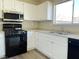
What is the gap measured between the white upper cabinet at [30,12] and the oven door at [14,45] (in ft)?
3.51

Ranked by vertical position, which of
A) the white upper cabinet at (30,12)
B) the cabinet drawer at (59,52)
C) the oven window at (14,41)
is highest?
the white upper cabinet at (30,12)

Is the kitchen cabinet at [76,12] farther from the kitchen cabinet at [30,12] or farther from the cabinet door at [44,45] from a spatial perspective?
the kitchen cabinet at [30,12]

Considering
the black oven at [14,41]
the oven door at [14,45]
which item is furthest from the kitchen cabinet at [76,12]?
the oven door at [14,45]

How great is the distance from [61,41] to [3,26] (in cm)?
231

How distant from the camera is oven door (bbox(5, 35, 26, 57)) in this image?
8.65 ft

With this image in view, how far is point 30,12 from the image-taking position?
11.7ft

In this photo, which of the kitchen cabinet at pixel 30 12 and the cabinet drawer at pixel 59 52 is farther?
the kitchen cabinet at pixel 30 12

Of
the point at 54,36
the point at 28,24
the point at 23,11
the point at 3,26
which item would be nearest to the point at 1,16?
the point at 3,26

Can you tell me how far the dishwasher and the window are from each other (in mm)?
1025

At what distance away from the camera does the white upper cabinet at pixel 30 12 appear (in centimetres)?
342

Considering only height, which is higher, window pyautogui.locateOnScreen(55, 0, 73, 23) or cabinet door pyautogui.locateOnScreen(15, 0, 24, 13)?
cabinet door pyautogui.locateOnScreen(15, 0, 24, 13)

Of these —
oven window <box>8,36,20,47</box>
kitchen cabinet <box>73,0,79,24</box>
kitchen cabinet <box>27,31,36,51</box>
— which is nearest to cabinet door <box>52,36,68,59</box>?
kitchen cabinet <box>73,0,79,24</box>

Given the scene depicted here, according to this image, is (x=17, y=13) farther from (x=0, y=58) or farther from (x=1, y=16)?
(x=0, y=58)

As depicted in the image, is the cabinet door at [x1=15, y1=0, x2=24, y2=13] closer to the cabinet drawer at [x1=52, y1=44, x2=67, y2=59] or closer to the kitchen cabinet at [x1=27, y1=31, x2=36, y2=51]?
the kitchen cabinet at [x1=27, y1=31, x2=36, y2=51]
